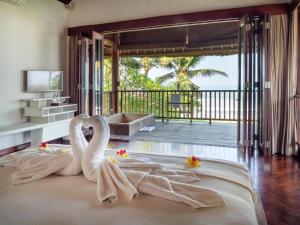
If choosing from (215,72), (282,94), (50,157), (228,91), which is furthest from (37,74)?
(215,72)

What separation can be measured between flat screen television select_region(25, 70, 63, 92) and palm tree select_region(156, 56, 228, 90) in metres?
4.19

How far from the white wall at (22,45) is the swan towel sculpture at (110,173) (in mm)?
2679

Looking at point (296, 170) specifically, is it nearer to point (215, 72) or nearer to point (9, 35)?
point (9, 35)

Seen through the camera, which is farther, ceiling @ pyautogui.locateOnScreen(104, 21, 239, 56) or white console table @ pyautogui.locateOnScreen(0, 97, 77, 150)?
ceiling @ pyautogui.locateOnScreen(104, 21, 239, 56)

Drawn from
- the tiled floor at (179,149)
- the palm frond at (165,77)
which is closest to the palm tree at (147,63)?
Result: the palm frond at (165,77)

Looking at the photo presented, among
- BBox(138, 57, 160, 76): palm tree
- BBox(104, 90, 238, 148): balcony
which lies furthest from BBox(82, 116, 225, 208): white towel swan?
BBox(138, 57, 160, 76): palm tree

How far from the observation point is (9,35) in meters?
3.93

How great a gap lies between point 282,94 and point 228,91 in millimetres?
3066

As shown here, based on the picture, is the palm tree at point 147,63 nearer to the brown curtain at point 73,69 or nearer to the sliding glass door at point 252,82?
the brown curtain at point 73,69

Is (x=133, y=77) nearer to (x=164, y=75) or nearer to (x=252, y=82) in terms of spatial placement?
(x=164, y=75)

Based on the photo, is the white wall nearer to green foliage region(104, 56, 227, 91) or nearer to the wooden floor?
the wooden floor

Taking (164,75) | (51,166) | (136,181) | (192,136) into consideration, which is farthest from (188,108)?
(136,181)

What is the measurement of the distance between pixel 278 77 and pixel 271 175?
1.59m

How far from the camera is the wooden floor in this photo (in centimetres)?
201
